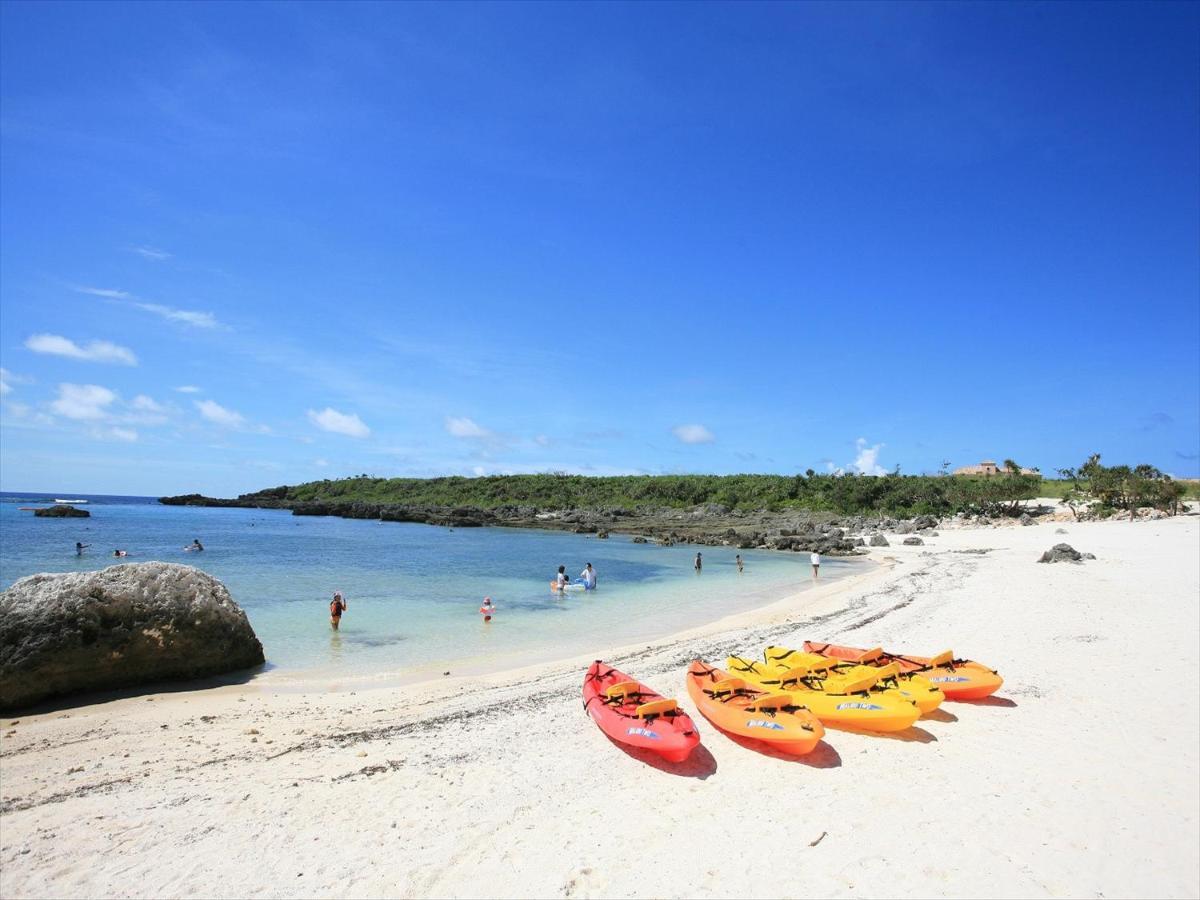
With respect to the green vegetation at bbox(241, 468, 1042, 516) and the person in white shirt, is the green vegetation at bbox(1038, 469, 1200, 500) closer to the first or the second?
the green vegetation at bbox(241, 468, 1042, 516)

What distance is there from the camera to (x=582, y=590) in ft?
80.9

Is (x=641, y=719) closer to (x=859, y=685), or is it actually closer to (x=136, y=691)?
(x=859, y=685)

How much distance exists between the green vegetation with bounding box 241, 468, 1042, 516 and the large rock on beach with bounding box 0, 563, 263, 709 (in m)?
57.8

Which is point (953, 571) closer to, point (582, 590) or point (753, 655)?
point (582, 590)

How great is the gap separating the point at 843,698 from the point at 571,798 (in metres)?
4.33

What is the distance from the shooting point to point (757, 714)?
8516 millimetres

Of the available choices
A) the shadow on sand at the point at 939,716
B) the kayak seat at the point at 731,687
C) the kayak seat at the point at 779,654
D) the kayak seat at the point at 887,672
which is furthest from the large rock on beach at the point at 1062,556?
the kayak seat at the point at 731,687

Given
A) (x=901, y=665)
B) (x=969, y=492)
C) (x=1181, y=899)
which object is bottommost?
(x=1181, y=899)

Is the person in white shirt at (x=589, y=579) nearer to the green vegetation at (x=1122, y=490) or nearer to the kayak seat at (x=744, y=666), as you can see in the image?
the kayak seat at (x=744, y=666)

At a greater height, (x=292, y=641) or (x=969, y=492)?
(x=969, y=492)

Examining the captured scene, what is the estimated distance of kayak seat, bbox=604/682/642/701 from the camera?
922 cm

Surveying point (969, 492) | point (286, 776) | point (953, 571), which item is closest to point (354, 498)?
point (969, 492)

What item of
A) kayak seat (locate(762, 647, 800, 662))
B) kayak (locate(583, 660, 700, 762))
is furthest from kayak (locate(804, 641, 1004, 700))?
kayak (locate(583, 660, 700, 762))

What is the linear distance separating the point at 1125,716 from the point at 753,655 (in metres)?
6.30
